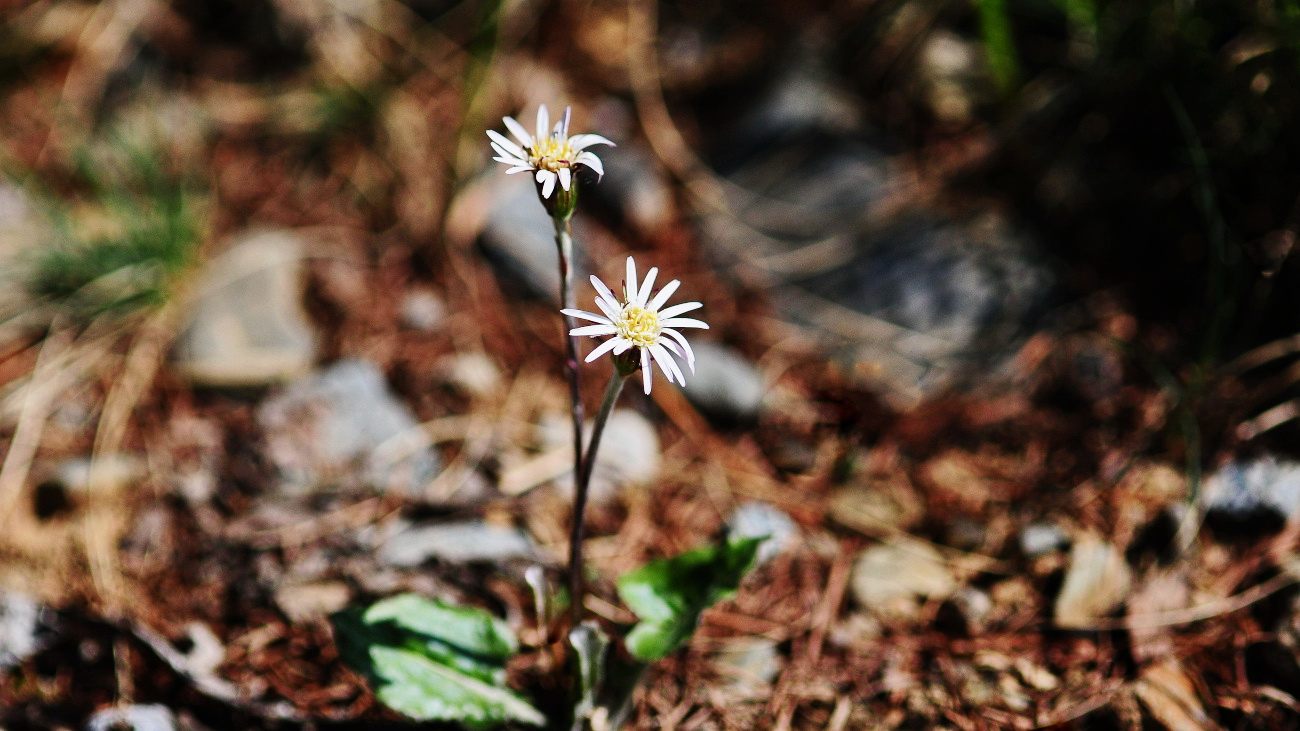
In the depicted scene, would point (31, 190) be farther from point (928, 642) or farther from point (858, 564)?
point (928, 642)

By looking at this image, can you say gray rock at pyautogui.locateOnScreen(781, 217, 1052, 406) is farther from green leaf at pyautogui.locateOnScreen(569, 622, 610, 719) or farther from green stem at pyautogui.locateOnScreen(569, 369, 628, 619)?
green leaf at pyautogui.locateOnScreen(569, 622, 610, 719)

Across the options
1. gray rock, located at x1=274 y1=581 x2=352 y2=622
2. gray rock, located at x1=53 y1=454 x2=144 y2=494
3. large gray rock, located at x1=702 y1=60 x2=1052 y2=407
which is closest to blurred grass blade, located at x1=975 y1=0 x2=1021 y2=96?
large gray rock, located at x1=702 y1=60 x2=1052 y2=407

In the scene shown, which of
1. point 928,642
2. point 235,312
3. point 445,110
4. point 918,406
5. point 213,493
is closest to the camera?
point 928,642

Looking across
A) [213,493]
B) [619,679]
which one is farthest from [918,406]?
[213,493]

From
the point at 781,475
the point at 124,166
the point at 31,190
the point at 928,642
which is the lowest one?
the point at 928,642

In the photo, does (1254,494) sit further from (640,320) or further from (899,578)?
(640,320)

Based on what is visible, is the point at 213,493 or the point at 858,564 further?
the point at 213,493

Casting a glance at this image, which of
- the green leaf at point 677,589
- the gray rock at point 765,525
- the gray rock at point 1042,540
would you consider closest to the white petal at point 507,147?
the green leaf at point 677,589
